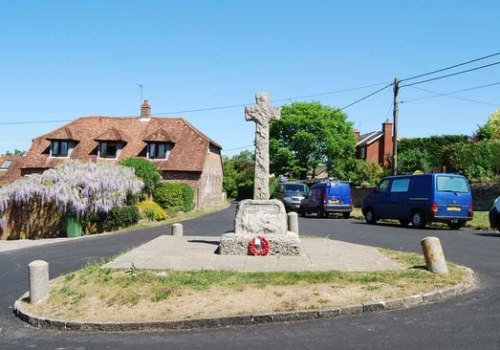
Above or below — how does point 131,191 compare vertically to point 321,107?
below

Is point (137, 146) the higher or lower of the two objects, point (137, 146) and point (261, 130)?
the higher

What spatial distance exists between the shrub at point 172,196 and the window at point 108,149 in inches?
318

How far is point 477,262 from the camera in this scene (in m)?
11.1

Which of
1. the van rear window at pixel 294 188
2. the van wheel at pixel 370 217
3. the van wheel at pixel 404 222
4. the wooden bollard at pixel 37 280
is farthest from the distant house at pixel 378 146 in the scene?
the wooden bollard at pixel 37 280

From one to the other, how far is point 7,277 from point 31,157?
110ft

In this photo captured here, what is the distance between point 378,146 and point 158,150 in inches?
1145

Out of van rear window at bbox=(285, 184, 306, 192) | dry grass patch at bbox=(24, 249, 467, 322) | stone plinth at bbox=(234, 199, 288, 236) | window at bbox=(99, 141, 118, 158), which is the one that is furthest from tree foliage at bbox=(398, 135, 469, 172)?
dry grass patch at bbox=(24, 249, 467, 322)

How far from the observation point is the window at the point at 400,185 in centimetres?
2073

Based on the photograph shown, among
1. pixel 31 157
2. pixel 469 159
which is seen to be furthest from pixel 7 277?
pixel 31 157

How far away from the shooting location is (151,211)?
28.8m

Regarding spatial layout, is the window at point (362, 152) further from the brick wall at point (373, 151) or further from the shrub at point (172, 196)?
the shrub at point (172, 196)

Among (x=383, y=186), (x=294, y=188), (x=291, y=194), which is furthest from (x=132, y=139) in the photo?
(x=383, y=186)

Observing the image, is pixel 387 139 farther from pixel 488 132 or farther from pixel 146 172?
pixel 146 172

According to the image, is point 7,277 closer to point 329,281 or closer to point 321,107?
point 329,281
